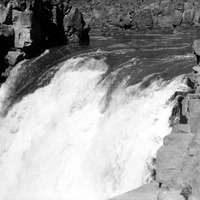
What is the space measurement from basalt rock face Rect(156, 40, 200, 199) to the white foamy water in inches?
139

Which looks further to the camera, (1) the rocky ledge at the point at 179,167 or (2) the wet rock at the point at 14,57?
(2) the wet rock at the point at 14,57

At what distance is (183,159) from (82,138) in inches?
304

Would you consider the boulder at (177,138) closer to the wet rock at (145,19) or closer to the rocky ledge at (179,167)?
the rocky ledge at (179,167)

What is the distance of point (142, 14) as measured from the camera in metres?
75.8

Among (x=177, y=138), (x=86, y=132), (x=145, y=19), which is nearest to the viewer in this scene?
(x=177, y=138)

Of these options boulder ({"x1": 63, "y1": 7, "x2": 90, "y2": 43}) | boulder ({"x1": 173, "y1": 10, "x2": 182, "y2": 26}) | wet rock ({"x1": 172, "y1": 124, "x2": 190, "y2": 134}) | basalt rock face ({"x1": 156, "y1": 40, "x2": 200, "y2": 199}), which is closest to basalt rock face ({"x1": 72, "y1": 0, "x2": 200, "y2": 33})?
boulder ({"x1": 173, "y1": 10, "x2": 182, "y2": 26})

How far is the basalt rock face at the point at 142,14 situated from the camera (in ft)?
216

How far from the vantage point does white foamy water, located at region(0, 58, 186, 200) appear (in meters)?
15.8

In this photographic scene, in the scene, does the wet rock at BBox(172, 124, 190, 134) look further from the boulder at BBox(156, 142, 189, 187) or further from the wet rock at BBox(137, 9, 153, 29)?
the wet rock at BBox(137, 9, 153, 29)

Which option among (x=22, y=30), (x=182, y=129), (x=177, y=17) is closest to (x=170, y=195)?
(x=182, y=129)

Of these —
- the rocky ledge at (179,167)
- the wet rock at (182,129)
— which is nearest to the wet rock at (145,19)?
the wet rock at (182,129)

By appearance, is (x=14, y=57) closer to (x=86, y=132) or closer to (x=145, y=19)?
(x=86, y=132)

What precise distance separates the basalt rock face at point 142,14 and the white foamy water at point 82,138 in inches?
1584

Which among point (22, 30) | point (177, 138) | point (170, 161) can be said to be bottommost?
point (170, 161)
